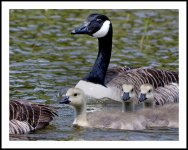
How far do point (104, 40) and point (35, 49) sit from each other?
2.43m

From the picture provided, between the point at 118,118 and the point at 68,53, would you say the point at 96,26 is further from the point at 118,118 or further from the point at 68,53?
the point at 118,118

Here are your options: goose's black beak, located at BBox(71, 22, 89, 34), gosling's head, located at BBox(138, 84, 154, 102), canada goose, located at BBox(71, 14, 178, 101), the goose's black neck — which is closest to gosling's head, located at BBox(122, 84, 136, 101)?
gosling's head, located at BBox(138, 84, 154, 102)

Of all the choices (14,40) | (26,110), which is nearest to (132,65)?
(14,40)

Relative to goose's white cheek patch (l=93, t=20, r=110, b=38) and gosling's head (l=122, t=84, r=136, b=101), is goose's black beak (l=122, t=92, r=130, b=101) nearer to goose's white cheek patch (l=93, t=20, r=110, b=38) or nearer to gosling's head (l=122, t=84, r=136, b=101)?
gosling's head (l=122, t=84, r=136, b=101)

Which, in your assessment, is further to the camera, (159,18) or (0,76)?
(159,18)

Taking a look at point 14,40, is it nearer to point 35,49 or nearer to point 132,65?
point 35,49

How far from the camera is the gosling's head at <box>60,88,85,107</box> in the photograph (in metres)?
12.0

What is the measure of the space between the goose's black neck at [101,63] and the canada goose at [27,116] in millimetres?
2181

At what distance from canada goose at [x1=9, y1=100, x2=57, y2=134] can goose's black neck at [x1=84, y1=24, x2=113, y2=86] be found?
2.18 meters

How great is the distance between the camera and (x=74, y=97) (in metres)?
12.0

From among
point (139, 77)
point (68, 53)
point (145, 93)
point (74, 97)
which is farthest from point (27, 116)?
point (68, 53)

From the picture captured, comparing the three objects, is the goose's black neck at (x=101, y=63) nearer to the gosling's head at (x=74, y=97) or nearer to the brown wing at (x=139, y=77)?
the brown wing at (x=139, y=77)

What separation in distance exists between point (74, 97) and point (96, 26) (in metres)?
2.53

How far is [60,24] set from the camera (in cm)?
1845
